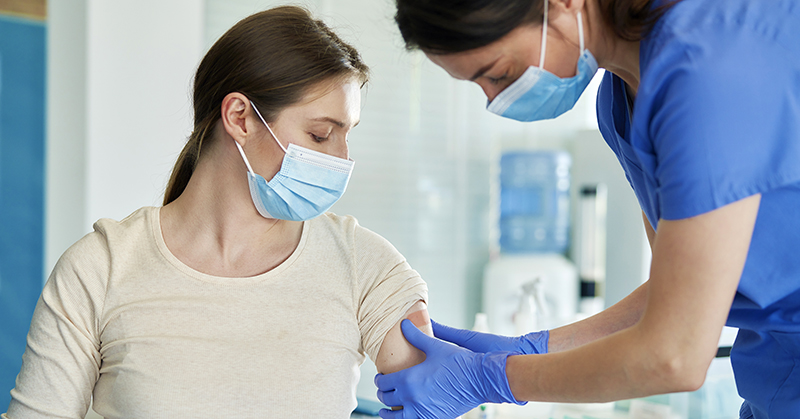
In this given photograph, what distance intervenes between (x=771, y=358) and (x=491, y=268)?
2119 millimetres

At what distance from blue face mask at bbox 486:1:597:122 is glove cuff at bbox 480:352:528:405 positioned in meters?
0.38

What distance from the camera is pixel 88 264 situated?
1.11 m

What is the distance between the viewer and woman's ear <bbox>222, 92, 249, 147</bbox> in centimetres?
115

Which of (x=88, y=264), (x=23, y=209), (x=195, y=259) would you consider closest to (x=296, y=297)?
(x=195, y=259)

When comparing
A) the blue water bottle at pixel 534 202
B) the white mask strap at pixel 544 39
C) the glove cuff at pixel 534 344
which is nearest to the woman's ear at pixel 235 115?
the white mask strap at pixel 544 39

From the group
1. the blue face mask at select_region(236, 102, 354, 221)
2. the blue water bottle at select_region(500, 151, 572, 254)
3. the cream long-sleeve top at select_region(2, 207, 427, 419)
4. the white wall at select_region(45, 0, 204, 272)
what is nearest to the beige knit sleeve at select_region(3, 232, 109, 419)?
the cream long-sleeve top at select_region(2, 207, 427, 419)

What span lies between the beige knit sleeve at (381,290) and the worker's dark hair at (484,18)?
50cm

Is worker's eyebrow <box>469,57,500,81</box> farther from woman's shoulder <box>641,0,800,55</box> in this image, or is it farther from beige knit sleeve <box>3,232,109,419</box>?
beige knit sleeve <box>3,232,109,419</box>

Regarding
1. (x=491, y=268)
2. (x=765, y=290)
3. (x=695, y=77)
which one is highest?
(x=695, y=77)

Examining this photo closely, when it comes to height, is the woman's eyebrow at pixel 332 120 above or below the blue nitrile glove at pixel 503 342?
above

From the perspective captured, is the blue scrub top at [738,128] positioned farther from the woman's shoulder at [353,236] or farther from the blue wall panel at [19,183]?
the blue wall panel at [19,183]

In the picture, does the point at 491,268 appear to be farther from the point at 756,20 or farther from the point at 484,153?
the point at 756,20

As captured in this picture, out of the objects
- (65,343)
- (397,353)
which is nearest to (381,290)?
(397,353)

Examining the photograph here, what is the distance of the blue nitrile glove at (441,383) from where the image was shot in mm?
989
